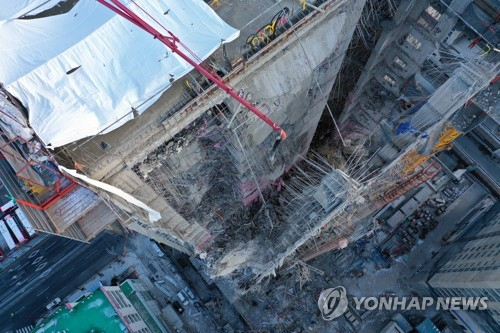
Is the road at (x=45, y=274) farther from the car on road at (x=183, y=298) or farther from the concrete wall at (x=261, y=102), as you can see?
the concrete wall at (x=261, y=102)

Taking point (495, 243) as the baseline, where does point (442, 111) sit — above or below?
above

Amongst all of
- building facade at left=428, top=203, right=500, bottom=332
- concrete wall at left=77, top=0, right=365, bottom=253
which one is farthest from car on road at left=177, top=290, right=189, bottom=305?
building facade at left=428, top=203, right=500, bottom=332

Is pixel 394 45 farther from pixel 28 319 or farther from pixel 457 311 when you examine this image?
pixel 28 319

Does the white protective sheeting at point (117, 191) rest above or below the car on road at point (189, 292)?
above

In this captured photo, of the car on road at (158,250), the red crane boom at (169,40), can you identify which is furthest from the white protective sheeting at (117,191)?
the car on road at (158,250)

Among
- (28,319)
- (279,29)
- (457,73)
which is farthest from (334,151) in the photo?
(28,319)

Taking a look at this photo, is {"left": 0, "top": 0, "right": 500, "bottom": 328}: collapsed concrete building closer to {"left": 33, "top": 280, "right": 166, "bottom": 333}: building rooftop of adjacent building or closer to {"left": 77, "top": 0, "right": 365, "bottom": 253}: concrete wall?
{"left": 77, "top": 0, "right": 365, "bottom": 253}: concrete wall
